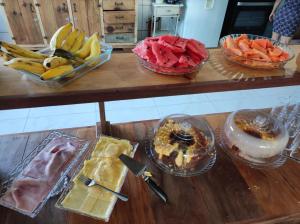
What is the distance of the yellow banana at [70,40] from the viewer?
0.67 metres

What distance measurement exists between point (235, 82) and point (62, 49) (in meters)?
0.51

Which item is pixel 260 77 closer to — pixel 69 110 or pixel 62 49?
pixel 62 49

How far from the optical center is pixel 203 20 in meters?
2.78

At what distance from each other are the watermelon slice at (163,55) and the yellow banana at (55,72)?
237mm

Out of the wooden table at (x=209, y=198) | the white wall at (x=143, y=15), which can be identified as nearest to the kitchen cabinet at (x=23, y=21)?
the white wall at (x=143, y=15)

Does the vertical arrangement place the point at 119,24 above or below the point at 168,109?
above

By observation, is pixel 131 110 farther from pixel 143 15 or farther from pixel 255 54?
pixel 143 15

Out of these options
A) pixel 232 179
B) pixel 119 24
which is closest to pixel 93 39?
pixel 232 179

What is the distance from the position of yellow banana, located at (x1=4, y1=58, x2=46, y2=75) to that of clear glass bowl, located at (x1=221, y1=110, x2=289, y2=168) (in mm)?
722

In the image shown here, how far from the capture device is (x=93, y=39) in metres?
0.69

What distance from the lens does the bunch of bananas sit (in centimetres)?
56

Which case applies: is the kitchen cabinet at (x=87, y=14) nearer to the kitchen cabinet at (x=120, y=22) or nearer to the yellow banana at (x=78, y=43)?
the kitchen cabinet at (x=120, y=22)

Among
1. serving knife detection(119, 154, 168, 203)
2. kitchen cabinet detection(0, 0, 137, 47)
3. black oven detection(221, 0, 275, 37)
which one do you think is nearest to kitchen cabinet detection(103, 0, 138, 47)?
kitchen cabinet detection(0, 0, 137, 47)

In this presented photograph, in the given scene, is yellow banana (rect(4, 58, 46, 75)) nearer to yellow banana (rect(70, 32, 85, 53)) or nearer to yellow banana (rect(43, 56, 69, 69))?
yellow banana (rect(43, 56, 69, 69))
